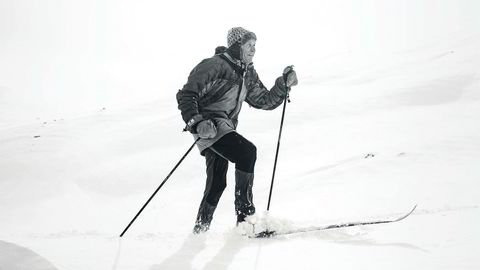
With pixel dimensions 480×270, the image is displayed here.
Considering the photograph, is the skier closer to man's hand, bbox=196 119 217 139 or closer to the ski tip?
man's hand, bbox=196 119 217 139

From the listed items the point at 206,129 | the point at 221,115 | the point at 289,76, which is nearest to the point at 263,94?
the point at 289,76

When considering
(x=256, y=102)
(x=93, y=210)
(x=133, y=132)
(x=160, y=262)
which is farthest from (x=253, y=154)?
(x=133, y=132)

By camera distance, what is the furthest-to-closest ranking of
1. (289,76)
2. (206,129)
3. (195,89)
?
(289,76) < (195,89) < (206,129)

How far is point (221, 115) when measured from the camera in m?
4.37

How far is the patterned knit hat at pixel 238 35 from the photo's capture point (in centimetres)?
442

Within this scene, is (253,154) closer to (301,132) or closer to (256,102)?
(256,102)

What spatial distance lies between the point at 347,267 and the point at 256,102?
2.66 metres

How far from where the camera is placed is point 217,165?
174 inches

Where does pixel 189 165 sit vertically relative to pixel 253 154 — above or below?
below

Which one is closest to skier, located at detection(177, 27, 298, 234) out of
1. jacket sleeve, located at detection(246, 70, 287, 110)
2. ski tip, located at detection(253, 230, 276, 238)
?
jacket sleeve, located at detection(246, 70, 287, 110)

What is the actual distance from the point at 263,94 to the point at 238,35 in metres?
0.81

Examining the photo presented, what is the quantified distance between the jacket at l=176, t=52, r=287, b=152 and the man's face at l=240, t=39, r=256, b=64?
70 mm

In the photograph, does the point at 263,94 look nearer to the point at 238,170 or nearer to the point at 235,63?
the point at 235,63

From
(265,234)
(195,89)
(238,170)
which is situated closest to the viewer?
(265,234)
